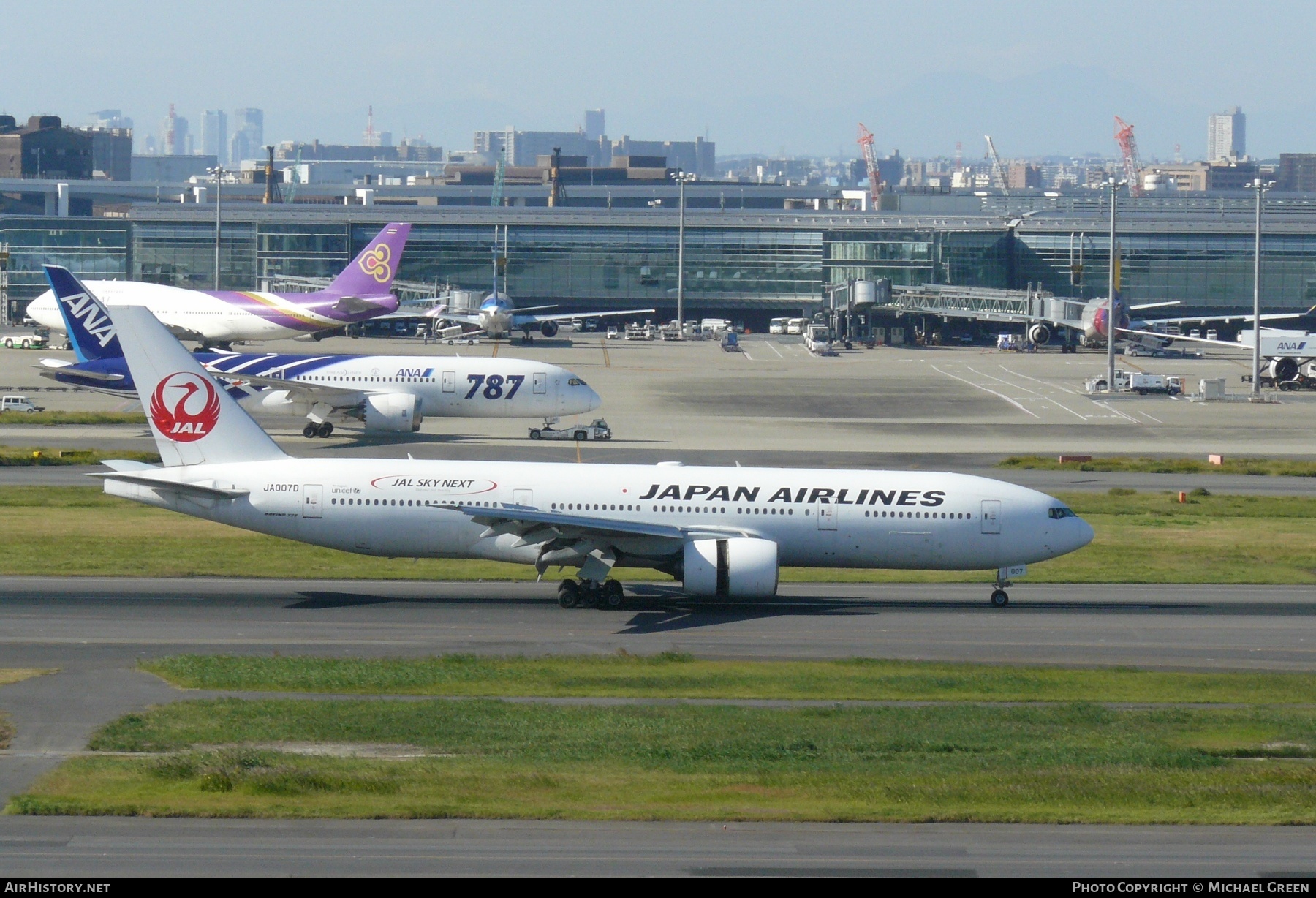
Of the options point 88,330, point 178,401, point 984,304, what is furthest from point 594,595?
point 984,304

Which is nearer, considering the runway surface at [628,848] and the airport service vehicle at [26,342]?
the runway surface at [628,848]

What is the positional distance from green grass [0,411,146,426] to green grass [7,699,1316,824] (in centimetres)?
5674

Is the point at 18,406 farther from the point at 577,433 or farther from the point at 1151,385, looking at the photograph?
the point at 1151,385

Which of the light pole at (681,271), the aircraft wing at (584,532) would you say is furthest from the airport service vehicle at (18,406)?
the light pole at (681,271)

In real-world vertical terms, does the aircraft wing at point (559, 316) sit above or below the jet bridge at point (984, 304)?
below

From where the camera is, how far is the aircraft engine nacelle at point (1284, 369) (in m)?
115

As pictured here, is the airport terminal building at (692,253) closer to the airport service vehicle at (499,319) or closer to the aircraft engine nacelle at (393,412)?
the airport service vehicle at (499,319)

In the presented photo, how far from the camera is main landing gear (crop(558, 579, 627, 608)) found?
137 feet

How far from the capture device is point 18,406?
86688 mm

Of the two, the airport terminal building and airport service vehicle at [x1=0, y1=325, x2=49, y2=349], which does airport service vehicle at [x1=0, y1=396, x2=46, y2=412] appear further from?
the airport terminal building

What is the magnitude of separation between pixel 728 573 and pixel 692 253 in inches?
5463

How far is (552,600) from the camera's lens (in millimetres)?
43031

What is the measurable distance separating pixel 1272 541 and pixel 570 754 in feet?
122

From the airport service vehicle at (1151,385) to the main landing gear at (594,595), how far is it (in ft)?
255
